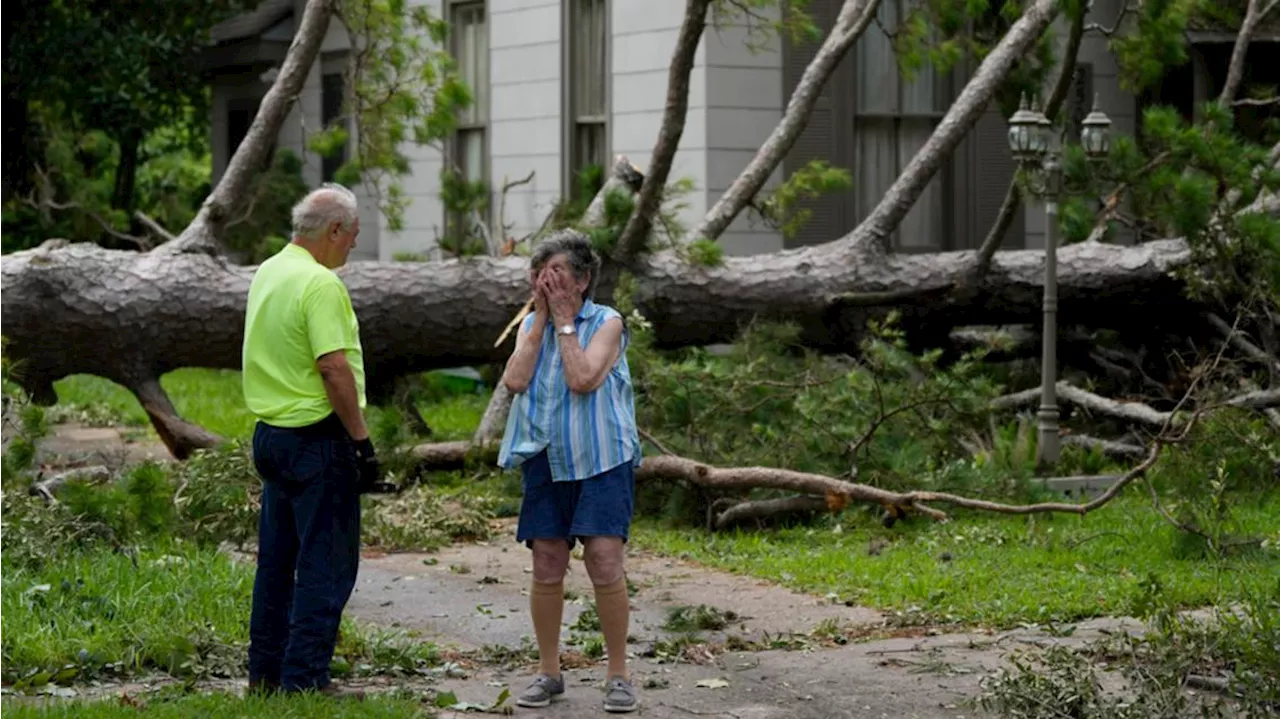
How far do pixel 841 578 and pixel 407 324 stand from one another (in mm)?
4340

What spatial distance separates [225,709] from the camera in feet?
21.4

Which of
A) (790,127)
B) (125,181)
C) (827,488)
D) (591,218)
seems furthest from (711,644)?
(125,181)

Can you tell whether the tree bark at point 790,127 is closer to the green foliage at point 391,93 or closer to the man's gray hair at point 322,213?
the green foliage at point 391,93

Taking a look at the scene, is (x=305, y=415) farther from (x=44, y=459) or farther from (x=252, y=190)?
(x=252, y=190)

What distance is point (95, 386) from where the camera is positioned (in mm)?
19734

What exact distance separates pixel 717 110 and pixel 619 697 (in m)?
9.79

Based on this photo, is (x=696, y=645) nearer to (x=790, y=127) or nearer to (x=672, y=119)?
(x=672, y=119)

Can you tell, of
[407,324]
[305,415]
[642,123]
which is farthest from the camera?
[642,123]

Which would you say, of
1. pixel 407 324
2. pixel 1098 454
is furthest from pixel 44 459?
pixel 1098 454

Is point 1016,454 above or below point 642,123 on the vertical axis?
below

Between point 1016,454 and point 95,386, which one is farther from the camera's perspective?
point 95,386

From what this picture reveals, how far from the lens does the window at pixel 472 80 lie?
1898cm

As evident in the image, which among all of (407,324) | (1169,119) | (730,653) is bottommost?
(730,653)

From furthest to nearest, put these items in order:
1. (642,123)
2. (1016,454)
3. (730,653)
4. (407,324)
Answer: (642,123) < (407,324) < (1016,454) < (730,653)
